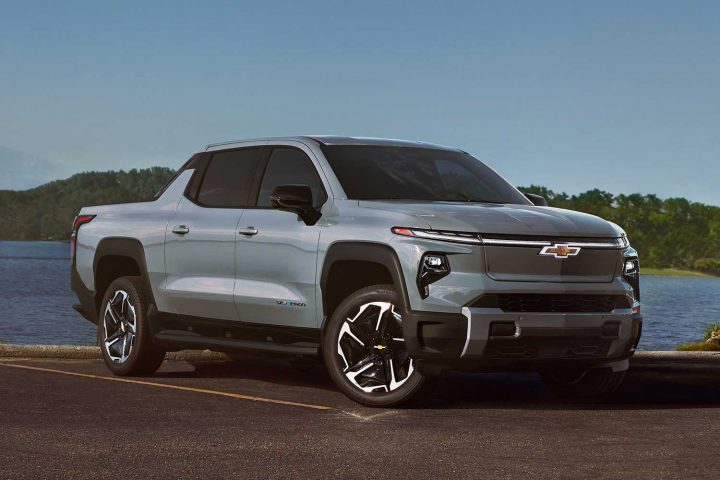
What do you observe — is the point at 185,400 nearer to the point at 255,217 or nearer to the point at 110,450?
the point at 255,217

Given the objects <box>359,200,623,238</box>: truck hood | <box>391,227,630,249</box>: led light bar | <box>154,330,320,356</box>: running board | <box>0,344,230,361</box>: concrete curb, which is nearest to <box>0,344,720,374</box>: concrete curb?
<box>0,344,230,361</box>: concrete curb

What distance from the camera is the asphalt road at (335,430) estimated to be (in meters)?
5.90

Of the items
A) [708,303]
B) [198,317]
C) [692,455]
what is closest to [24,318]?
[198,317]

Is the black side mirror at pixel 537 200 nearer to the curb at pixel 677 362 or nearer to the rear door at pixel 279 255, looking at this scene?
the curb at pixel 677 362

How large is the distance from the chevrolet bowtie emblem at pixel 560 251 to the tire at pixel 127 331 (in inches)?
152

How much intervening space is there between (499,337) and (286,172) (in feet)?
7.97

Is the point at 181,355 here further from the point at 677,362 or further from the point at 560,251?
the point at 560,251

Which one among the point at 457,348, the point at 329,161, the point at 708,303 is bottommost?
the point at 708,303

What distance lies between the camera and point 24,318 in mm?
59344

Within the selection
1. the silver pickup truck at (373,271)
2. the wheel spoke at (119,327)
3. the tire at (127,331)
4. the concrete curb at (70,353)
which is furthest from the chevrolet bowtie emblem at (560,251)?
the concrete curb at (70,353)

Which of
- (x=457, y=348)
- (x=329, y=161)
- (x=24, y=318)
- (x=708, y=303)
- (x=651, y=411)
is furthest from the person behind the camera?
(x=708, y=303)

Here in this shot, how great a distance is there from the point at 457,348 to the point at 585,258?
1106mm

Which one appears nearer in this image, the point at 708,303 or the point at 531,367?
the point at 531,367

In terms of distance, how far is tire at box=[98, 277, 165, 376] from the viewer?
10023 millimetres
